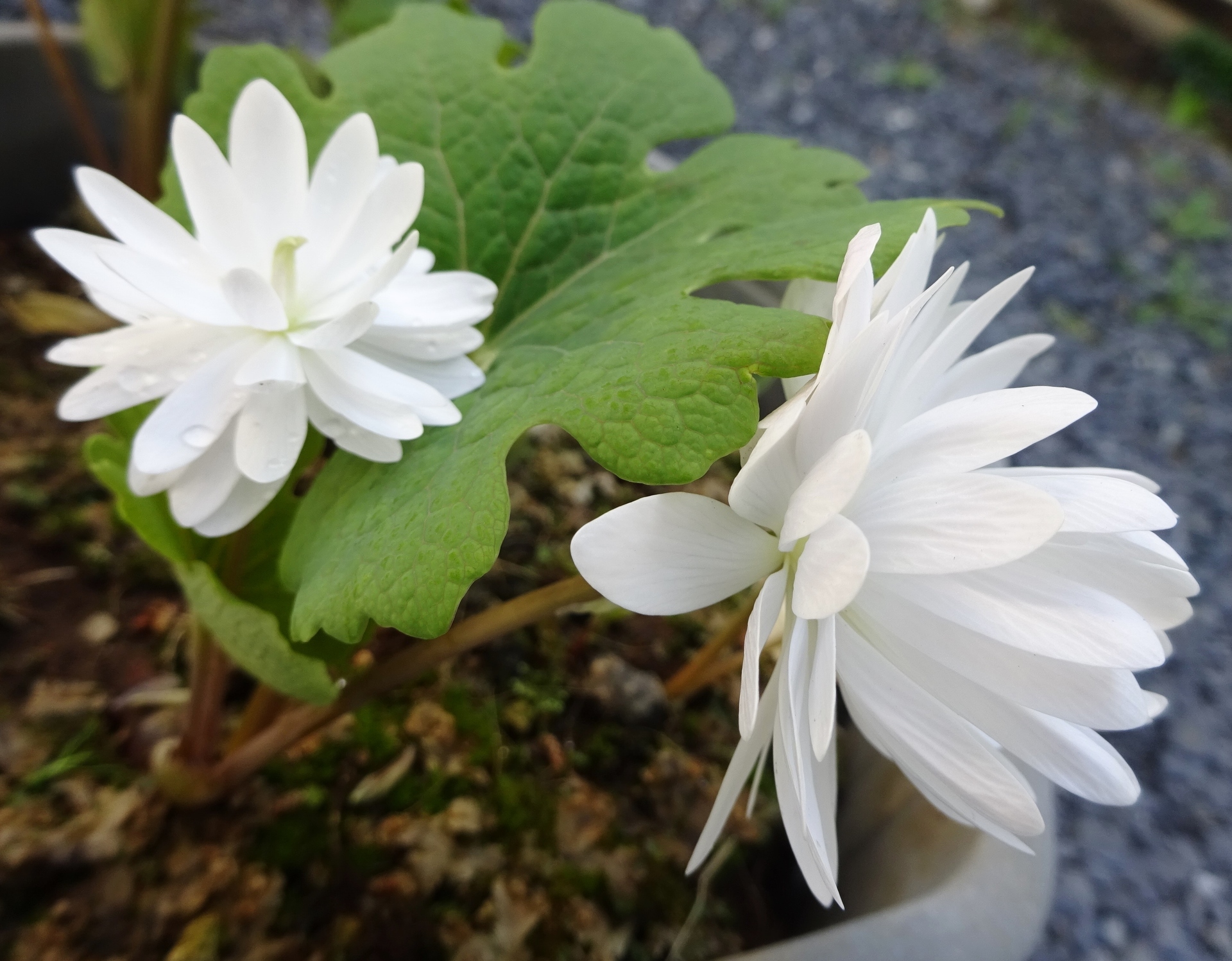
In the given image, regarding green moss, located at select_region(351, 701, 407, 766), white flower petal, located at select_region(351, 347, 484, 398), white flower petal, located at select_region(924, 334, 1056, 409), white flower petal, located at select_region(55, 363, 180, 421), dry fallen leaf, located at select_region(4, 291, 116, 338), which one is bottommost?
green moss, located at select_region(351, 701, 407, 766)

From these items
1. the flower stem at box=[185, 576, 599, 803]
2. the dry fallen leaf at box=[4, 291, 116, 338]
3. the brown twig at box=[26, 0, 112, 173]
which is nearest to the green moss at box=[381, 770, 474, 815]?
the flower stem at box=[185, 576, 599, 803]

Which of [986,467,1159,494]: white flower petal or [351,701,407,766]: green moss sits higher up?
[986,467,1159,494]: white flower petal

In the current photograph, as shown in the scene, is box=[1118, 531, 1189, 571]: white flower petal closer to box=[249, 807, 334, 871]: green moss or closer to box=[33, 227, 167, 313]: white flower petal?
box=[33, 227, 167, 313]: white flower petal

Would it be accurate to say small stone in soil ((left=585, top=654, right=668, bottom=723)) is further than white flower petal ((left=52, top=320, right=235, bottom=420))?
Yes

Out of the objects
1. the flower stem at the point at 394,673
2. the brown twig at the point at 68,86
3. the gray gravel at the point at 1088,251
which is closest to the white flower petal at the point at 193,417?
the flower stem at the point at 394,673

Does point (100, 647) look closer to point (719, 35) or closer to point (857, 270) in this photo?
point (857, 270)

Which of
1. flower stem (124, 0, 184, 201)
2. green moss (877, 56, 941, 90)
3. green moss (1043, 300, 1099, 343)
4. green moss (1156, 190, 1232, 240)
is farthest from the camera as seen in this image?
green moss (877, 56, 941, 90)
